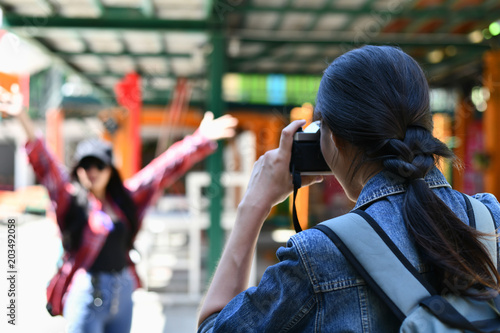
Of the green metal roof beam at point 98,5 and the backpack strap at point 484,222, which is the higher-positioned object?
the green metal roof beam at point 98,5

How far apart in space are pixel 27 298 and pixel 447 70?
258 inches

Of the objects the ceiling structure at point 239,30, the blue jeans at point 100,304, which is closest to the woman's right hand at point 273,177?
the blue jeans at point 100,304

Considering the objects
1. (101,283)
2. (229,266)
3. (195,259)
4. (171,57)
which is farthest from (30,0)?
(229,266)

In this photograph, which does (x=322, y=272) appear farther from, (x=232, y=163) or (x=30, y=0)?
(x=232, y=163)

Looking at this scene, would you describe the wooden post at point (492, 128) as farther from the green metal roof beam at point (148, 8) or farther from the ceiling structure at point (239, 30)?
the green metal roof beam at point (148, 8)

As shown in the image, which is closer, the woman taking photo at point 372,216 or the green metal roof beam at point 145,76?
the woman taking photo at point 372,216

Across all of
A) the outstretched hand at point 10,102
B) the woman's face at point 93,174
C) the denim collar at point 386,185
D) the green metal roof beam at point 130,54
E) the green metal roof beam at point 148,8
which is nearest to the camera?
the denim collar at point 386,185

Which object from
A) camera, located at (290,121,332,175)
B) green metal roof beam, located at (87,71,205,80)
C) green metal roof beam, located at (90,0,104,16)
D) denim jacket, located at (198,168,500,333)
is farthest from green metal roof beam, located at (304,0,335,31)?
denim jacket, located at (198,168,500,333)

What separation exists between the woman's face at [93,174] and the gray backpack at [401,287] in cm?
197

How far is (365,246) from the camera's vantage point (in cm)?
69

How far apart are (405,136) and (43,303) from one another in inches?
191

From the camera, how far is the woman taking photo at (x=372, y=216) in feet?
2.28

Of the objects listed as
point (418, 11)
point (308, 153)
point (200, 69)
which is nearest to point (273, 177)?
point (308, 153)

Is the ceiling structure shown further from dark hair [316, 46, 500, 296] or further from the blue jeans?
dark hair [316, 46, 500, 296]
